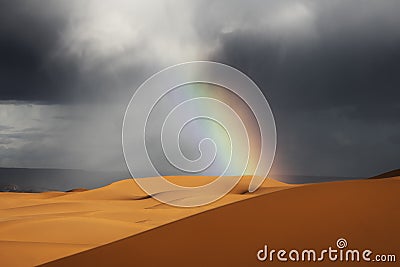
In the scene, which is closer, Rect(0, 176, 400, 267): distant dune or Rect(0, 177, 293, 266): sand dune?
Rect(0, 176, 400, 267): distant dune

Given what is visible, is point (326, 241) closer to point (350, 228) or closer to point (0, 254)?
point (350, 228)

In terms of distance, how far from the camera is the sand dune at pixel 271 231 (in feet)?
28.7

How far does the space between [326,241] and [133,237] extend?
3.73m

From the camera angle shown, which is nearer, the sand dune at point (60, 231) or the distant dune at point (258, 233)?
the distant dune at point (258, 233)

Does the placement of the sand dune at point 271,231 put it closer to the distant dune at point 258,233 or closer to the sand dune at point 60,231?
the distant dune at point 258,233

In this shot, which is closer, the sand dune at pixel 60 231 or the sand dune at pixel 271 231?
the sand dune at pixel 271 231

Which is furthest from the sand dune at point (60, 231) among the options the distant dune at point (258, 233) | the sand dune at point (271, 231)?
the sand dune at point (271, 231)

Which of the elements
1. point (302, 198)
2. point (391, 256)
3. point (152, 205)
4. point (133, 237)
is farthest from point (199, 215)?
point (152, 205)

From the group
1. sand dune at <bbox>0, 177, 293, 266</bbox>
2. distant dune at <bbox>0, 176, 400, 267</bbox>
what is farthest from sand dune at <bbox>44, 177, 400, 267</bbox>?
sand dune at <bbox>0, 177, 293, 266</bbox>

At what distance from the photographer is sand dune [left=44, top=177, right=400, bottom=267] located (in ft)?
28.7

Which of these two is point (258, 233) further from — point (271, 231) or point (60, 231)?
point (60, 231)

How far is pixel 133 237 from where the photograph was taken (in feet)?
33.3

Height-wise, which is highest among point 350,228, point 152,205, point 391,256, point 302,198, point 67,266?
point 152,205

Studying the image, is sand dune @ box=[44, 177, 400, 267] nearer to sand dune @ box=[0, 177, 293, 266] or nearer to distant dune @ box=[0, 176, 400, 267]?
distant dune @ box=[0, 176, 400, 267]
